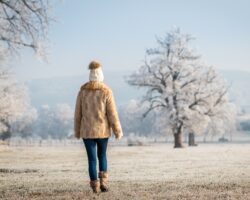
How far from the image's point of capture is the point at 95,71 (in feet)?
37.5

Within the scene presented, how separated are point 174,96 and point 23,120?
80.6m

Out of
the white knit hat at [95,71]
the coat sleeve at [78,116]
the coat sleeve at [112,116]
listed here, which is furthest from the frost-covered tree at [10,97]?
the coat sleeve at [112,116]

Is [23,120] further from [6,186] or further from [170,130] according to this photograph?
[6,186]

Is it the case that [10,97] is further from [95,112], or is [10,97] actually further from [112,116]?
[112,116]

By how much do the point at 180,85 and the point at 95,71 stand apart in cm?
4308

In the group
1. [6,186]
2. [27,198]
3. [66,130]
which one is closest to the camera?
[27,198]

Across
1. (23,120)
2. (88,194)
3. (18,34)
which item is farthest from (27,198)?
(23,120)

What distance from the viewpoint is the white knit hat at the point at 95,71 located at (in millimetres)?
11359

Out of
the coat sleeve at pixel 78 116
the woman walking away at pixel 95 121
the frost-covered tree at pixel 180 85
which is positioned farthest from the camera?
the frost-covered tree at pixel 180 85

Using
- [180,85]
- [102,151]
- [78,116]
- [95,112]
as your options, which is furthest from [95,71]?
[180,85]

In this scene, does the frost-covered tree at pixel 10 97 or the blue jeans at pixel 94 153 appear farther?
the frost-covered tree at pixel 10 97

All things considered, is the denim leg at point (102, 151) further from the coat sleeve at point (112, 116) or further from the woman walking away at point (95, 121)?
the coat sleeve at point (112, 116)

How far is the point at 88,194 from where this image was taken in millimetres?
10938

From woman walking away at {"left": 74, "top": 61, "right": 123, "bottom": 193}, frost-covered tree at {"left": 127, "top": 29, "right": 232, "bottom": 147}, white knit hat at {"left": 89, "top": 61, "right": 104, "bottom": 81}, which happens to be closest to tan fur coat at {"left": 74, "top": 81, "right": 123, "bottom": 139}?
woman walking away at {"left": 74, "top": 61, "right": 123, "bottom": 193}
